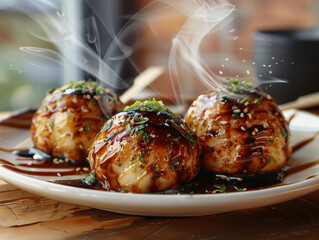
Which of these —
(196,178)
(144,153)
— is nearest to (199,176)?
(196,178)

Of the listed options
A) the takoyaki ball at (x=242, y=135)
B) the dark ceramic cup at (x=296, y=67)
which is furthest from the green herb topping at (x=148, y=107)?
the dark ceramic cup at (x=296, y=67)

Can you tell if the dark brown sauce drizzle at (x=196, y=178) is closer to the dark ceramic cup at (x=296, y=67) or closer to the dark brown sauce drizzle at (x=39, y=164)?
the dark brown sauce drizzle at (x=39, y=164)

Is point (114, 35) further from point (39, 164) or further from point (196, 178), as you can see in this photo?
point (196, 178)

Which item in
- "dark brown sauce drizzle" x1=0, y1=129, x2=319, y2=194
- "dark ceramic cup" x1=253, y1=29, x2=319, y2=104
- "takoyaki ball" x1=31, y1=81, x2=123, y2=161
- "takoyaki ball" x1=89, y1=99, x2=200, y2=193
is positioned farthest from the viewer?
"dark ceramic cup" x1=253, y1=29, x2=319, y2=104

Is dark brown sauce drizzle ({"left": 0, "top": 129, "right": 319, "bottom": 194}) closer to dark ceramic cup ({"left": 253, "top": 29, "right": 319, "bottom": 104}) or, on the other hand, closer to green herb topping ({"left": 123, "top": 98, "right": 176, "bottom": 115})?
green herb topping ({"left": 123, "top": 98, "right": 176, "bottom": 115})

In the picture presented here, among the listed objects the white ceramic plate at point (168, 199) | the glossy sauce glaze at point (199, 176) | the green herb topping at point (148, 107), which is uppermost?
the green herb topping at point (148, 107)

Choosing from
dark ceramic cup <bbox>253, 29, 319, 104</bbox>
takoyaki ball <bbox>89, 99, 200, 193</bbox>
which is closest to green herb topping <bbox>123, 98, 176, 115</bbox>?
takoyaki ball <bbox>89, 99, 200, 193</bbox>
